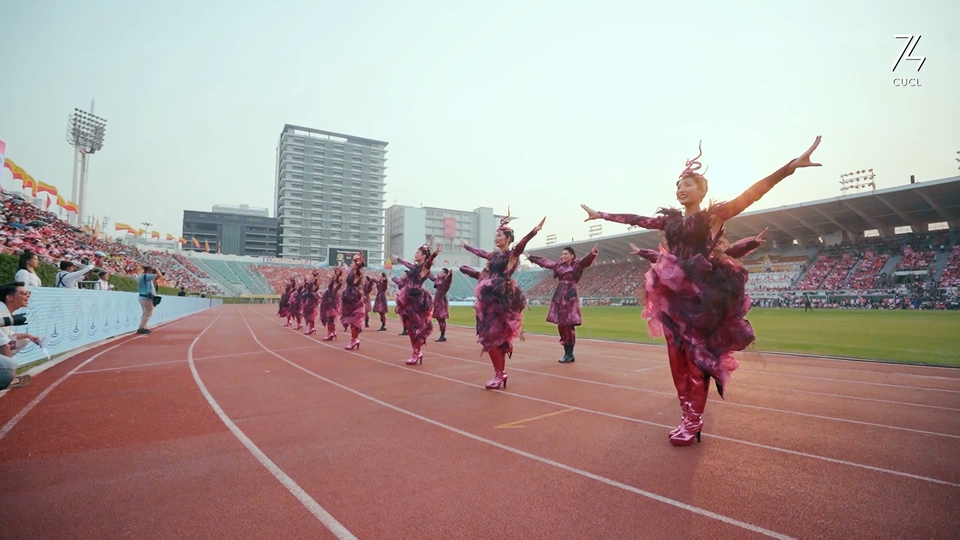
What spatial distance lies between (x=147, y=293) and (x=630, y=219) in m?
18.3

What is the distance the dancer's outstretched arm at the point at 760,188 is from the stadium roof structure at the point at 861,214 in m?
32.1

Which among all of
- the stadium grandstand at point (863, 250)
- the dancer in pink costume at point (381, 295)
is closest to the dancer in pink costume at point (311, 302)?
the dancer in pink costume at point (381, 295)

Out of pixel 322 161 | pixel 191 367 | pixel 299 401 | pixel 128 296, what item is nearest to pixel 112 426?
pixel 299 401

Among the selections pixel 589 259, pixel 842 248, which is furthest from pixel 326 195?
Result: pixel 589 259

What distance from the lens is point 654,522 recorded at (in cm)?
279

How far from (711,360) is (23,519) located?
5.39 meters

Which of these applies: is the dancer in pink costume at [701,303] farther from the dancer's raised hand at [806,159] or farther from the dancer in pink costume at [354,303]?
the dancer in pink costume at [354,303]

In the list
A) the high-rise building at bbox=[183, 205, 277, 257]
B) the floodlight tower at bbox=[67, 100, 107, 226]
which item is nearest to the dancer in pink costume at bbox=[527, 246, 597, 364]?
the floodlight tower at bbox=[67, 100, 107, 226]

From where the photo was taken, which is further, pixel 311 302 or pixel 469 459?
pixel 311 302

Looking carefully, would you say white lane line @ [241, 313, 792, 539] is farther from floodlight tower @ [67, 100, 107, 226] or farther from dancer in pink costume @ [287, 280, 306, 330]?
floodlight tower @ [67, 100, 107, 226]

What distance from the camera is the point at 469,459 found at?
3918mm

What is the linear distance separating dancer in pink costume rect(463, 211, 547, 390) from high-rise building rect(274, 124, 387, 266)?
99032 millimetres

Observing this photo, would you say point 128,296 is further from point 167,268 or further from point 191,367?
point 167,268

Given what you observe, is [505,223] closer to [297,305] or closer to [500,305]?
→ [500,305]
